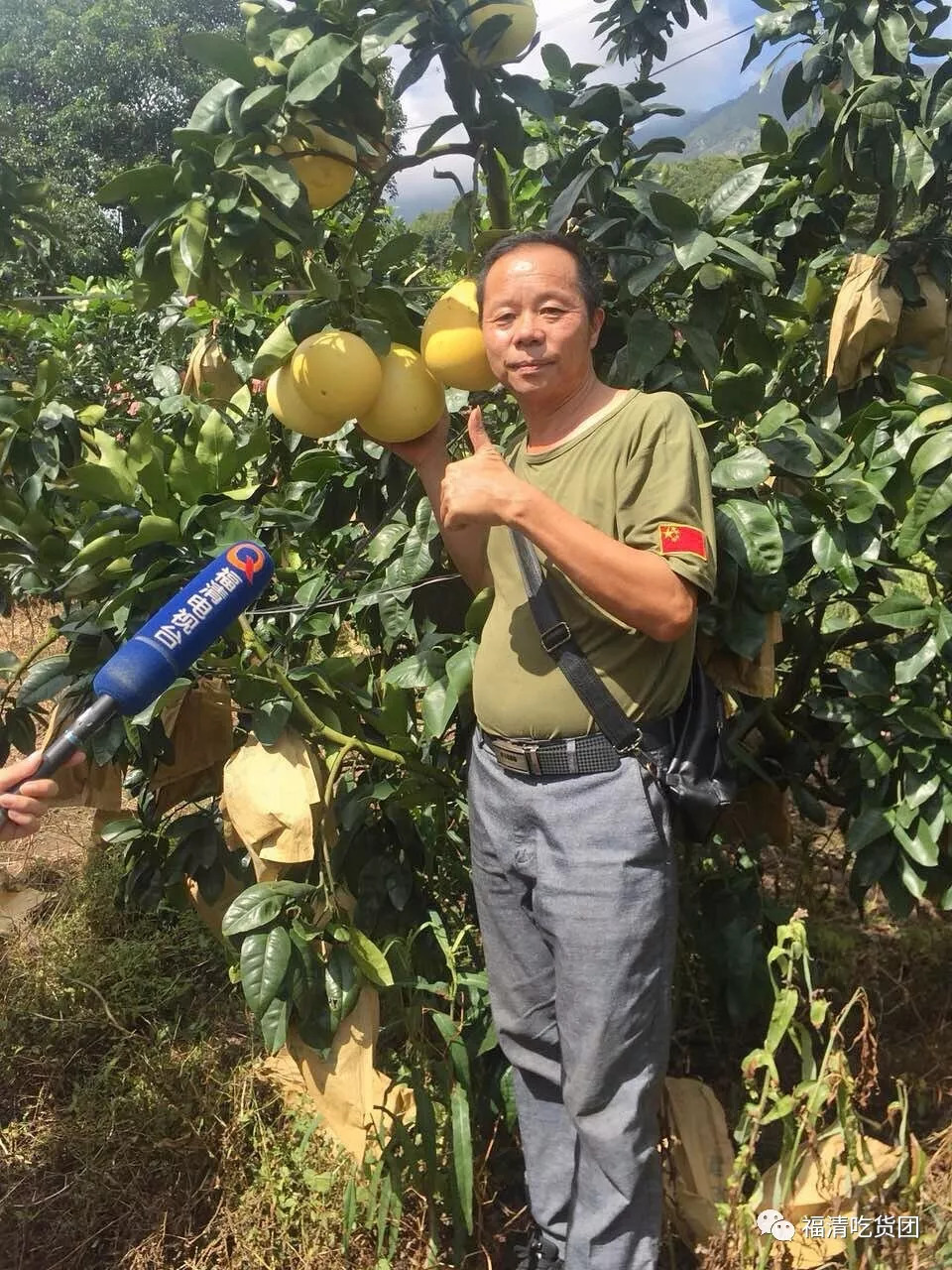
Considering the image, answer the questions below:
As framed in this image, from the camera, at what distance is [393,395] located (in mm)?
1312

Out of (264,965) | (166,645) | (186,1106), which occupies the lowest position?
(186,1106)

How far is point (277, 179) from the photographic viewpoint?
116 cm

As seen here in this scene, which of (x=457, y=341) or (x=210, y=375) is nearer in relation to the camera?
(x=457, y=341)

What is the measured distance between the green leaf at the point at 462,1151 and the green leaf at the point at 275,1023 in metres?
0.28

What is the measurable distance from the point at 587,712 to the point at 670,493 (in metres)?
0.28

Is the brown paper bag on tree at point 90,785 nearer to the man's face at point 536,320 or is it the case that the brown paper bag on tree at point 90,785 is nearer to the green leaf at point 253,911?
the green leaf at point 253,911

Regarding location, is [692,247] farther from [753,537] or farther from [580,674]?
[580,674]

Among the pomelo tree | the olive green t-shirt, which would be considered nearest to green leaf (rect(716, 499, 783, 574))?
the pomelo tree

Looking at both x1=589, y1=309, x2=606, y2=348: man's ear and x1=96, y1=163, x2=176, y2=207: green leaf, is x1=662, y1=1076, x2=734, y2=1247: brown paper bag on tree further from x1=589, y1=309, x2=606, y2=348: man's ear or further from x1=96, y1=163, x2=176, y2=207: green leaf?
x1=96, y1=163, x2=176, y2=207: green leaf

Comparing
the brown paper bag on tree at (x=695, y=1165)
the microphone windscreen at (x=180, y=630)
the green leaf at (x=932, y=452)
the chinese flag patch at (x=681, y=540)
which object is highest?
the microphone windscreen at (x=180, y=630)

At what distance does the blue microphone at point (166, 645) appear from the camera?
984 millimetres

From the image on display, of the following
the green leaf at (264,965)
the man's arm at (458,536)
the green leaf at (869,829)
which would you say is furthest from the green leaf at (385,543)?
the green leaf at (869,829)

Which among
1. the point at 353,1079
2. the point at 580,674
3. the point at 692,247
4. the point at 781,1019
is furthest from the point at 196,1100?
the point at 692,247

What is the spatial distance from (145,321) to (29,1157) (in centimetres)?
296
